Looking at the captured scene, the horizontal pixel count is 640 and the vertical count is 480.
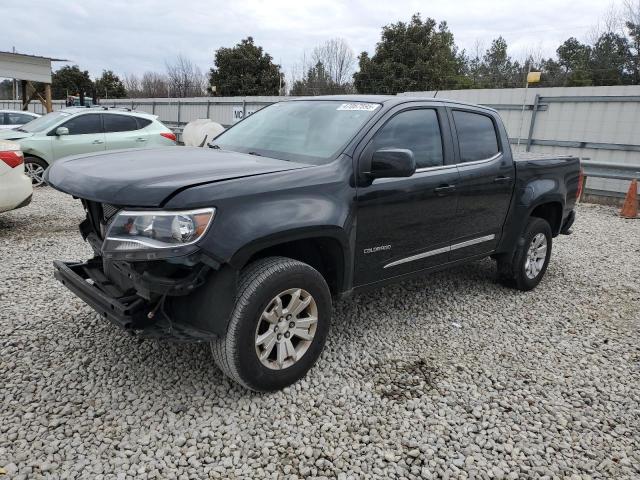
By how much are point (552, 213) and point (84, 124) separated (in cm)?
897

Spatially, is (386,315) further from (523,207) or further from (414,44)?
(414,44)

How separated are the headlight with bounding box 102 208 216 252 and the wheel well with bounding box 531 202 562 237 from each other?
3.93 metres

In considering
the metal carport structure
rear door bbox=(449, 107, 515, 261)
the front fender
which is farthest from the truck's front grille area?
the metal carport structure

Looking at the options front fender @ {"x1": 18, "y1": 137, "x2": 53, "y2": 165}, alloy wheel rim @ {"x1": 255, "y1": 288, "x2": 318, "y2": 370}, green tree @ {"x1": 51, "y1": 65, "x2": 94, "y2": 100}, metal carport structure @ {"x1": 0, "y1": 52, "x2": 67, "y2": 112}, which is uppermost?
green tree @ {"x1": 51, "y1": 65, "x2": 94, "y2": 100}

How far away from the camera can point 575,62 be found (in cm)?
3616

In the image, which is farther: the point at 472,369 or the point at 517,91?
the point at 517,91

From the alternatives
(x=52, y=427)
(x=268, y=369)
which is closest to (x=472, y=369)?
(x=268, y=369)

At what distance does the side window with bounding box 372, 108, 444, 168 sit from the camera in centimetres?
359

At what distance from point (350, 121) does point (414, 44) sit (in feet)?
78.2

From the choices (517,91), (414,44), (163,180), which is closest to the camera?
(163,180)

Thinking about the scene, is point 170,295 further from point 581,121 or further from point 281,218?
point 581,121

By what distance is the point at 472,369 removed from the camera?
357 cm

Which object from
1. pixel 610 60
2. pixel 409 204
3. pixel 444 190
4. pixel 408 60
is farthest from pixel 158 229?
pixel 610 60

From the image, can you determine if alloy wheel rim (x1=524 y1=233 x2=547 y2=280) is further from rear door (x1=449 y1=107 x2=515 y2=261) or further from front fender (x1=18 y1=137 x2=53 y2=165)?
front fender (x1=18 y1=137 x2=53 y2=165)
